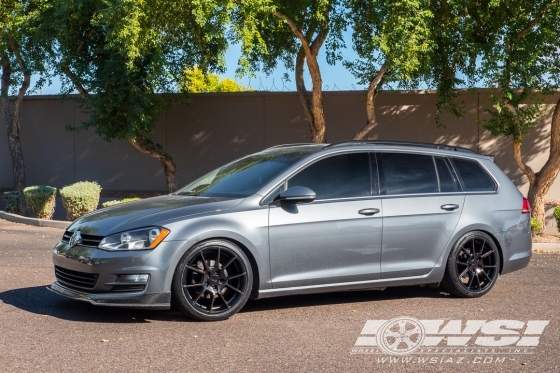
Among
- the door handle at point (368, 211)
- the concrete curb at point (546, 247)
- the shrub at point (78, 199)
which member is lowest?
the concrete curb at point (546, 247)

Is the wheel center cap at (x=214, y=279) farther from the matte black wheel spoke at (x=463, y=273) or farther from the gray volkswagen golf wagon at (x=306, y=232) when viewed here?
the matte black wheel spoke at (x=463, y=273)

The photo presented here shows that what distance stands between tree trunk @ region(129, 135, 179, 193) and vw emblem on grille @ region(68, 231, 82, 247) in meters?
14.7

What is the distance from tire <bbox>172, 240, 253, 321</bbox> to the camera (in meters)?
7.41

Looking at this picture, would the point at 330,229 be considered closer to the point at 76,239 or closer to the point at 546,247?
the point at 76,239

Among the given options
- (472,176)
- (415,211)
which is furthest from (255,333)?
(472,176)

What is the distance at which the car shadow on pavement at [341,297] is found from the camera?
27.8 ft

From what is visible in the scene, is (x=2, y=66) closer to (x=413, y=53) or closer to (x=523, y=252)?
(x=413, y=53)

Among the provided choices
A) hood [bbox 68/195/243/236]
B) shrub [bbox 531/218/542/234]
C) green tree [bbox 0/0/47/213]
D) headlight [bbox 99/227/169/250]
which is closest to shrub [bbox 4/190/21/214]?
green tree [bbox 0/0/47/213]

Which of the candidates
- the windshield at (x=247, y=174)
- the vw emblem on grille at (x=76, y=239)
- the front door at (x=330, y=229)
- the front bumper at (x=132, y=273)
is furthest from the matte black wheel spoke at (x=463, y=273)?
the vw emblem on grille at (x=76, y=239)

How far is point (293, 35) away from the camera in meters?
21.0

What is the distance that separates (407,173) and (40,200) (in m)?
12.3

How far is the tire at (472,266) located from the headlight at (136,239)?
3196 millimetres

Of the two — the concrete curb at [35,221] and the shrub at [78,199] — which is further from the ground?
the shrub at [78,199]

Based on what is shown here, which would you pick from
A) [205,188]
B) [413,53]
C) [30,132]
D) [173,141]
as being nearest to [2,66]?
[30,132]
